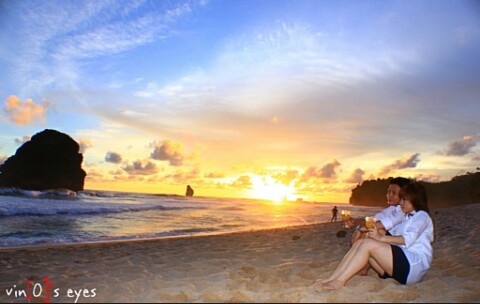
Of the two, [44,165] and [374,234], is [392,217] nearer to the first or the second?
[374,234]

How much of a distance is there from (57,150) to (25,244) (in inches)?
2001

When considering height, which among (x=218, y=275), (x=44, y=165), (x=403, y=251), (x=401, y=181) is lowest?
(x=218, y=275)

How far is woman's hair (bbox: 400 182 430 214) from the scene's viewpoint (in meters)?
4.18

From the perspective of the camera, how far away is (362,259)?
4.17m

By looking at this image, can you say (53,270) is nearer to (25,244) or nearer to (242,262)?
(242,262)

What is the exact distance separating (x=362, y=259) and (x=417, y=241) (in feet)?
2.44

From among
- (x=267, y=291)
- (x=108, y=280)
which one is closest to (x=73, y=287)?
(x=108, y=280)

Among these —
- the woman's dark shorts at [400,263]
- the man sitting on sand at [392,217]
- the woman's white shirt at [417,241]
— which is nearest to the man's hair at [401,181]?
the man sitting on sand at [392,217]

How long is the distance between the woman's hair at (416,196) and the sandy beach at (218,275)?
1.08 meters

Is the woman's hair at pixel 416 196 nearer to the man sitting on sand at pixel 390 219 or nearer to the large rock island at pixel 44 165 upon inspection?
the man sitting on sand at pixel 390 219

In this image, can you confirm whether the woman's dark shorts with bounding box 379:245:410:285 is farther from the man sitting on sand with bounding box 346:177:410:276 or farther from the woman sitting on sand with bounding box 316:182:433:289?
the man sitting on sand with bounding box 346:177:410:276

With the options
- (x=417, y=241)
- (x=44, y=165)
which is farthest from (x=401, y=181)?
(x=44, y=165)

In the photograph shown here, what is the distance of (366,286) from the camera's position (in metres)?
4.44

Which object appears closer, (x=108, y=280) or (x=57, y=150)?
(x=108, y=280)
